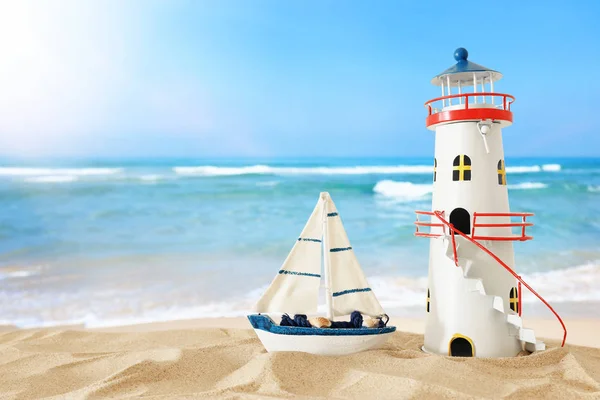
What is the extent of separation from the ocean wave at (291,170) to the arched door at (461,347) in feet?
60.2

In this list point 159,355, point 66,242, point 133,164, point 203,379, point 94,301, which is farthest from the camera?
point 133,164

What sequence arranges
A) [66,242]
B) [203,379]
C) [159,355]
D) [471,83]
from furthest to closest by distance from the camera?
[66,242]
[471,83]
[159,355]
[203,379]

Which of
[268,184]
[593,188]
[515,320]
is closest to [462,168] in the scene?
[515,320]

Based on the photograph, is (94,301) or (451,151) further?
(94,301)

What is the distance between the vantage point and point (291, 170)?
24641 millimetres

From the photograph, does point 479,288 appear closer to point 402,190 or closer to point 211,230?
point 211,230

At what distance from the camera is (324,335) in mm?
5484

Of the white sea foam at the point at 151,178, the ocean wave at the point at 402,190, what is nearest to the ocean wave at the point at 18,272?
the white sea foam at the point at 151,178

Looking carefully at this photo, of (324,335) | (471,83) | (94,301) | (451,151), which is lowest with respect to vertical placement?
(94,301)

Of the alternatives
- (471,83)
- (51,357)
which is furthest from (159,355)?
(471,83)

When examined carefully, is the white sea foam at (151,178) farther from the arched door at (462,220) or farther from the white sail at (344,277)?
the arched door at (462,220)

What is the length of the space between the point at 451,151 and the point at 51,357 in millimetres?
4330

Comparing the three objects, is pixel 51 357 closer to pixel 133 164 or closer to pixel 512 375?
pixel 512 375

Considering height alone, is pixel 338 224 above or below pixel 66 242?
above
